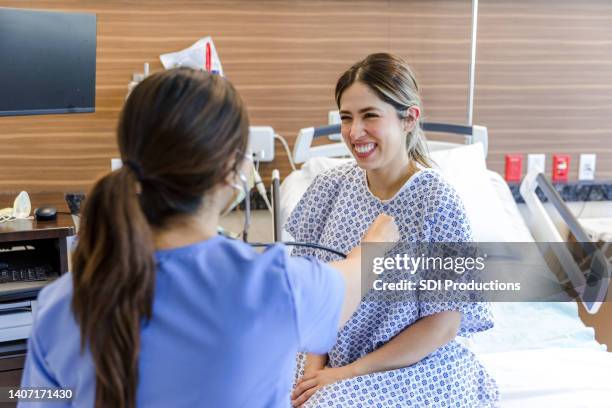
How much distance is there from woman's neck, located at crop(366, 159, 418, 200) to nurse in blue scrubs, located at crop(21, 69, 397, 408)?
773 millimetres

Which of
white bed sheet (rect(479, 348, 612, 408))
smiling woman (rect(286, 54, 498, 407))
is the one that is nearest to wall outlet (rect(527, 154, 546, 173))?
white bed sheet (rect(479, 348, 612, 408))

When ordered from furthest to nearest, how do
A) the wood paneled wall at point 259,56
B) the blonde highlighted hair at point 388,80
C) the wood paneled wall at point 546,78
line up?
the wood paneled wall at point 546,78, the wood paneled wall at point 259,56, the blonde highlighted hair at point 388,80

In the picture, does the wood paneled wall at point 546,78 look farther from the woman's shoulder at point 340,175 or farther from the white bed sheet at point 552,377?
the woman's shoulder at point 340,175

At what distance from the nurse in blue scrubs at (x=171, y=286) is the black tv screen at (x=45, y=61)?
1227 millimetres

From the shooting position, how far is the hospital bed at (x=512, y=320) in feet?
5.98

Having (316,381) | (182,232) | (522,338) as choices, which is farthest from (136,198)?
(522,338)

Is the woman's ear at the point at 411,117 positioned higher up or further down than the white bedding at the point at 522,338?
higher up

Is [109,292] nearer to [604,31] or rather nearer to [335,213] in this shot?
[335,213]

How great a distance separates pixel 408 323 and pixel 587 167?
1894 mm

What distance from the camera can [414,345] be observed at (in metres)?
1.64

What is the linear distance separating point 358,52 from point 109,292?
7.22 ft

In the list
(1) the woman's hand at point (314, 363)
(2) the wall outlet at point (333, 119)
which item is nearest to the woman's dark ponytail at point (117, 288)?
(1) the woman's hand at point (314, 363)

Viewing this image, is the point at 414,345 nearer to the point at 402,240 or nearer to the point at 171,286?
the point at 402,240

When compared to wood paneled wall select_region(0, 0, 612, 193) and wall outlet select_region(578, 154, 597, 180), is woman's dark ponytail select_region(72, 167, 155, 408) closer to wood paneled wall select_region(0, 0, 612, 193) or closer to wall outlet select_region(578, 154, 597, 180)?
wood paneled wall select_region(0, 0, 612, 193)
